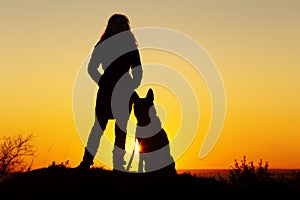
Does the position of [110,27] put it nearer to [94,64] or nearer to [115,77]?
[94,64]

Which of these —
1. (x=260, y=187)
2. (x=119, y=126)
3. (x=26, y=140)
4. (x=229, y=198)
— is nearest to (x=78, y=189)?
(x=119, y=126)

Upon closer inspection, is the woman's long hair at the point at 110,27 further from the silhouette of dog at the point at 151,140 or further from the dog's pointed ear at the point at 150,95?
the silhouette of dog at the point at 151,140

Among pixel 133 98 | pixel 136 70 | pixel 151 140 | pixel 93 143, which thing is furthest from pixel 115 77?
pixel 151 140

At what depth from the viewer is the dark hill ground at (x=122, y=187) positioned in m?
9.98

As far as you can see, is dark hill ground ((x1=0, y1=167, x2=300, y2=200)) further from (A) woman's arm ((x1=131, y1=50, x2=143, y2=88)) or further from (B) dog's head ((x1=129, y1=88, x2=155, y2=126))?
(A) woman's arm ((x1=131, y1=50, x2=143, y2=88))

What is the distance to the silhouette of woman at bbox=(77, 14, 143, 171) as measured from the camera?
11.3 metres

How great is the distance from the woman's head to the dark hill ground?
3224mm

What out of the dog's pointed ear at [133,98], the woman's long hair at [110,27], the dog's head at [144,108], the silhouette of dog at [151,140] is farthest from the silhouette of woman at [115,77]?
the silhouette of dog at [151,140]

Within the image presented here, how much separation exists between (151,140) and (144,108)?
0.92 metres

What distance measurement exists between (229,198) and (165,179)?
5.04ft

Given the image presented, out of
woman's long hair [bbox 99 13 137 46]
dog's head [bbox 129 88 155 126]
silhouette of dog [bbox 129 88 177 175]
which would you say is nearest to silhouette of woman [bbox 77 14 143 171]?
woman's long hair [bbox 99 13 137 46]

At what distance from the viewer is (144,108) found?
467 inches

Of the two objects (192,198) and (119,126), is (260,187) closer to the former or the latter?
(192,198)

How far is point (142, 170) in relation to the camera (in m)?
12.0
